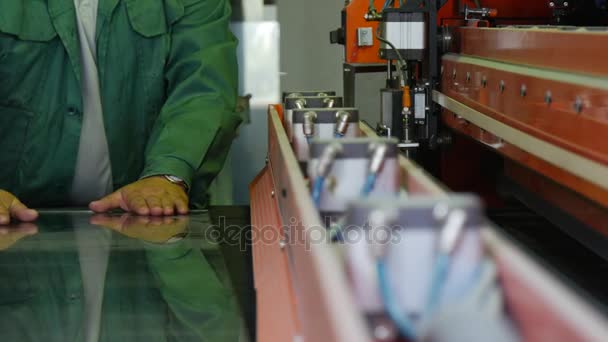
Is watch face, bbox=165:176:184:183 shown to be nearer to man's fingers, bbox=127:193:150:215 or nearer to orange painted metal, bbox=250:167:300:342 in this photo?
man's fingers, bbox=127:193:150:215

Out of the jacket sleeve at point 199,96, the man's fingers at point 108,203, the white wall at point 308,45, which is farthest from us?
the white wall at point 308,45

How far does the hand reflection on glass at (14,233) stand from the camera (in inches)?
59.5

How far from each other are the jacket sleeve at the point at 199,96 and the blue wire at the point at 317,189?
102 cm

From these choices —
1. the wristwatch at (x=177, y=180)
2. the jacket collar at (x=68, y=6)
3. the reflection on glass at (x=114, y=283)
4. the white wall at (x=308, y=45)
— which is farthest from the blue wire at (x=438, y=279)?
the white wall at (x=308, y=45)

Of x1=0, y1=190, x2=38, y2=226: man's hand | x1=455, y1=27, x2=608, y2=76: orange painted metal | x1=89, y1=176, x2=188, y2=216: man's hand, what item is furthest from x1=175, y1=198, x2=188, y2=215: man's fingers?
x1=455, y1=27, x2=608, y2=76: orange painted metal

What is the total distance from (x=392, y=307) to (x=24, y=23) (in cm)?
172

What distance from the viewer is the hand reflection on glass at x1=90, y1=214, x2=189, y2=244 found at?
5.06 ft

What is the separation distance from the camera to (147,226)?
65.0 inches

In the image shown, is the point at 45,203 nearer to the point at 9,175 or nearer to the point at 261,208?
the point at 9,175

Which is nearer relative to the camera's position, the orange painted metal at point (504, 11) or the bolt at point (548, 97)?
the bolt at point (548, 97)

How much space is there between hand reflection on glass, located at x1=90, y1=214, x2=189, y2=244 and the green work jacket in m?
0.30

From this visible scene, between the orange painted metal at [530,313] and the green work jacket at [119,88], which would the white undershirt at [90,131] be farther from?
the orange painted metal at [530,313]

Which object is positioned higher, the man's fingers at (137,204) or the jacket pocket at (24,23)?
the jacket pocket at (24,23)

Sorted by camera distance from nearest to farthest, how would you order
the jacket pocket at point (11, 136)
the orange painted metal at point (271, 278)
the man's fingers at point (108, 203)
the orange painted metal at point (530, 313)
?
the orange painted metal at point (530, 313) → the orange painted metal at point (271, 278) → the man's fingers at point (108, 203) → the jacket pocket at point (11, 136)
